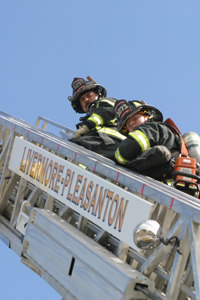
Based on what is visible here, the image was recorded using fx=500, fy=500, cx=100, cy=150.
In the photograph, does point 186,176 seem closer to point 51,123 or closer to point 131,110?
point 131,110

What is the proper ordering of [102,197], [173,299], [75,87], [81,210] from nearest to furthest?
[173,299], [102,197], [81,210], [75,87]

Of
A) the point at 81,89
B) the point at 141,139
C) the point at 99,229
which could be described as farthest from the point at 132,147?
the point at 81,89

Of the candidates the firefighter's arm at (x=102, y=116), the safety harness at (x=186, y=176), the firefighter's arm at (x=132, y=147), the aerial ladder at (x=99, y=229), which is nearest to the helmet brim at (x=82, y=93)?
the firefighter's arm at (x=102, y=116)

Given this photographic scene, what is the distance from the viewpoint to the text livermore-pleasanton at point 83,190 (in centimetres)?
391

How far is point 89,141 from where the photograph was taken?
6445mm

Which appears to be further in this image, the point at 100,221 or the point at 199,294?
the point at 100,221

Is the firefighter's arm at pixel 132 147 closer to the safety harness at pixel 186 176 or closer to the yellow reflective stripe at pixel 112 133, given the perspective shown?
the safety harness at pixel 186 176

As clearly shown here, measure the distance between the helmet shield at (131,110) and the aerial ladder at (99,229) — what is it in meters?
0.56

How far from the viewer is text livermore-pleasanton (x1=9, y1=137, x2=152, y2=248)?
3.91m

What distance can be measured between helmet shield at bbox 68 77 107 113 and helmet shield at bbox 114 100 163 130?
2.07 metres

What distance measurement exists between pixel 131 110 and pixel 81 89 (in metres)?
2.32

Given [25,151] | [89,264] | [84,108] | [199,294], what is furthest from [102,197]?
[84,108]

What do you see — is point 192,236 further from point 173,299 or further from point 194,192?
point 194,192

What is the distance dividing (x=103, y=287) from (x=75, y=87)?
431 centimetres
